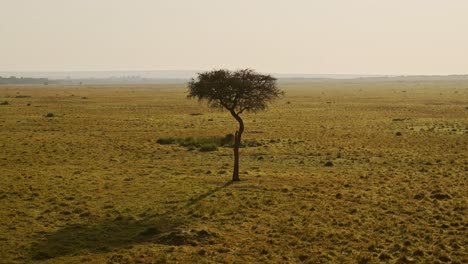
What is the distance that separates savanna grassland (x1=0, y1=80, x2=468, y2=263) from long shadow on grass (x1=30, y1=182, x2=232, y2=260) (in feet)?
0.14

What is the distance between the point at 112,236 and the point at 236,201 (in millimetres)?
6273

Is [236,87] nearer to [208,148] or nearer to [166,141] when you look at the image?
[208,148]

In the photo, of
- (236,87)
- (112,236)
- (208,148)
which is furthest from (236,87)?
(208,148)

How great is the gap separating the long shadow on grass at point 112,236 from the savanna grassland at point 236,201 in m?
0.04

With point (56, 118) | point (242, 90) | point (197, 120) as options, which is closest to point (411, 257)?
point (242, 90)

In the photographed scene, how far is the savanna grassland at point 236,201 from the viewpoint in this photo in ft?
50.6

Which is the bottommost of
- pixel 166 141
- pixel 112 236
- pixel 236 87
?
pixel 166 141

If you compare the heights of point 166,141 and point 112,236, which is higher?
point 112,236

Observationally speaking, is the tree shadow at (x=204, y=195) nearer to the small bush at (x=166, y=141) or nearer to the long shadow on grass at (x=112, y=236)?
the long shadow on grass at (x=112, y=236)

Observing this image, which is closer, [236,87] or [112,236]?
[112,236]

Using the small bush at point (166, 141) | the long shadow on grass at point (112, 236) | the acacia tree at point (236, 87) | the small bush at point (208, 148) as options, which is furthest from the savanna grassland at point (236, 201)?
the acacia tree at point (236, 87)

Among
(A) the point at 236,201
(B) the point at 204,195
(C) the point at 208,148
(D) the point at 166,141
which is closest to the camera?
(A) the point at 236,201

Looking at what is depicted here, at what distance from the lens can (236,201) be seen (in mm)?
21312

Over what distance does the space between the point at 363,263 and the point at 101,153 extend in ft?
81.7
